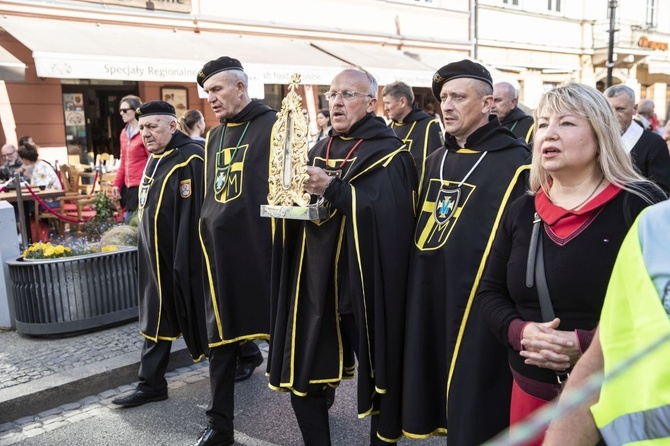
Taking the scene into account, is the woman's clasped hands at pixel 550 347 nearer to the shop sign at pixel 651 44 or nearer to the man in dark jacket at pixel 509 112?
the man in dark jacket at pixel 509 112

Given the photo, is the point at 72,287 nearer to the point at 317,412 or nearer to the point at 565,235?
the point at 317,412

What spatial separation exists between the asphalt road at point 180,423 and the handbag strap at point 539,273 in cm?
205

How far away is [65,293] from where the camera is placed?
5781mm

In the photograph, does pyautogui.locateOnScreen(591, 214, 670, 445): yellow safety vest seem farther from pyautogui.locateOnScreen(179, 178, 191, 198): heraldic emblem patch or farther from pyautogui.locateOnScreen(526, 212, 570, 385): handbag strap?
pyautogui.locateOnScreen(179, 178, 191, 198): heraldic emblem patch

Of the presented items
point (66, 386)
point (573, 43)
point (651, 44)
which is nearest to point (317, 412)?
point (66, 386)

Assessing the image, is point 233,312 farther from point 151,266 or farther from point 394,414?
point 394,414

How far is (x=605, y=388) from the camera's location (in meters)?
1.28

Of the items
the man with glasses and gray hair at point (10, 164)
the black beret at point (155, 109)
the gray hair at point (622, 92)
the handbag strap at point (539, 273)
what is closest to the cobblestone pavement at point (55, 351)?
the black beret at point (155, 109)

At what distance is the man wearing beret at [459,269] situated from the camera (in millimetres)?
2865

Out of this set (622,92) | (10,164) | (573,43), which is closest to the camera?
(622,92)

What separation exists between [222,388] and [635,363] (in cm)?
311

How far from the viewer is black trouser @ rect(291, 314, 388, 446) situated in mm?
3480

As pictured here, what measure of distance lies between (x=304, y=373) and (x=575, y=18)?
1012 inches

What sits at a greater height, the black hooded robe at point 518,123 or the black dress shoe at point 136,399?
the black hooded robe at point 518,123
